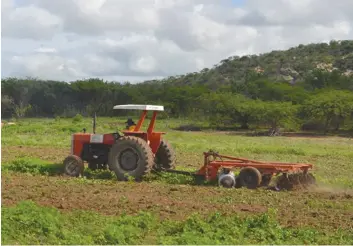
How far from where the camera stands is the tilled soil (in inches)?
375

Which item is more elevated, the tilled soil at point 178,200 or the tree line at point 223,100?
the tree line at point 223,100

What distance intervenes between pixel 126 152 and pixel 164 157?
1311 mm

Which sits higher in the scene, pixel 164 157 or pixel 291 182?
pixel 164 157

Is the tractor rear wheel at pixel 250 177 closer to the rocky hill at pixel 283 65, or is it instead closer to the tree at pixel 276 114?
the tree at pixel 276 114

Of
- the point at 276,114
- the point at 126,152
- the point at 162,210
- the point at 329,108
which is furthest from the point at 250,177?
the point at 329,108

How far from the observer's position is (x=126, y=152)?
44.6 ft

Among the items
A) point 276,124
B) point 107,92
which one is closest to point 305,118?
point 276,124

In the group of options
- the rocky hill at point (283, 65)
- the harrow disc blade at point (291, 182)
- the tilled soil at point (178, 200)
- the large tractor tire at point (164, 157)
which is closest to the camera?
the tilled soil at point (178, 200)

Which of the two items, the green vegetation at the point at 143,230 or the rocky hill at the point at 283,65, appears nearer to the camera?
the green vegetation at the point at 143,230

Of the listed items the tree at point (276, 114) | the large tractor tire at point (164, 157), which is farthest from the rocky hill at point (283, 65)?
the large tractor tire at point (164, 157)

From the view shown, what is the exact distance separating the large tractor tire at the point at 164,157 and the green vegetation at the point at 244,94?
86.3 feet

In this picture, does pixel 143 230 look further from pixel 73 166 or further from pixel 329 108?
pixel 329 108

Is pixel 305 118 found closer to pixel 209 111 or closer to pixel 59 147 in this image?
pixel 209 111

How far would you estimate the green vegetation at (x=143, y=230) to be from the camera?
26.1ft
